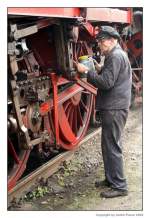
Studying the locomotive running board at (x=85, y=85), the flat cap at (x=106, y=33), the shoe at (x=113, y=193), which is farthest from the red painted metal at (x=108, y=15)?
the shoe at (x=113, y=193)

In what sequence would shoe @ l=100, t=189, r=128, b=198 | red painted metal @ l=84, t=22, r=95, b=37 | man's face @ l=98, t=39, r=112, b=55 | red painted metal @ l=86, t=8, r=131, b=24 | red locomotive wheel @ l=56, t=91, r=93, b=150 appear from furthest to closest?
red locomotive wheel @ l=56, t=91, r=93, b=150
red painted metal @ l=84, t=22, r=95, b=37
red painted metal @ l=86, t=8, r=131, b=24
shoe @ l=100, t=189, r=128, b=198
man's face @ l=98, t=39, r=112, b=55

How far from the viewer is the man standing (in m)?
4.06

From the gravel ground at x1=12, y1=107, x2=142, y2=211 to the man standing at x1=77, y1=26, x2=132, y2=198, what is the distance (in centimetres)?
14

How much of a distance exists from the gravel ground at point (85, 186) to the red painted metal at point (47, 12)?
1502 millimetres

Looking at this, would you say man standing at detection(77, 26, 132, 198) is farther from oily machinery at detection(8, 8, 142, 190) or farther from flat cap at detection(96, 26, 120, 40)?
oily machinery at detection(8, 8, 142, 190)

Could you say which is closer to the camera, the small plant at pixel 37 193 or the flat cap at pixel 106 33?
the flat cap at pixel 106 33

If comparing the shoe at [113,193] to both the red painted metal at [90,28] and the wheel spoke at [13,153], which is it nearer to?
the wheel spoke at [13,153]

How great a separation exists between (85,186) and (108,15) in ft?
5.41

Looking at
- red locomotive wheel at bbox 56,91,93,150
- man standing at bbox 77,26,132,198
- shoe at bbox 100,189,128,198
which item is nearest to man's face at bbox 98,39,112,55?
man standing at bbox 77,26,132,198

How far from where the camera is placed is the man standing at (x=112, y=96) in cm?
406

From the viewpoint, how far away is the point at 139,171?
488 centimetres

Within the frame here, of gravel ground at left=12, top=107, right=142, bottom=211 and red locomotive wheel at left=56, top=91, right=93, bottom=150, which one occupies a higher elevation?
red locomotive wheel at left=56, top=91, right=93, bottom=150

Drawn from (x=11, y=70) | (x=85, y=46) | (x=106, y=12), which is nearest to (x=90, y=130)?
(x=85, y=46)
